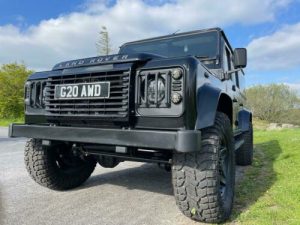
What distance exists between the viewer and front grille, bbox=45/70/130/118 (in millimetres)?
3244

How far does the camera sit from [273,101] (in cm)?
3122

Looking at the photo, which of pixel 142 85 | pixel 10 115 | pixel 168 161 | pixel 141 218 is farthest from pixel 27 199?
pixel 10 115

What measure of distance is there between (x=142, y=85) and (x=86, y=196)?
1.88 m

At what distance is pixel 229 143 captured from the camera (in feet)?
12.6

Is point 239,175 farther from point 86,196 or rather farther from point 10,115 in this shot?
point 10,115

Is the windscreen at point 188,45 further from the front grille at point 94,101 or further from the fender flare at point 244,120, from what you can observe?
the fender flare at point 244,120

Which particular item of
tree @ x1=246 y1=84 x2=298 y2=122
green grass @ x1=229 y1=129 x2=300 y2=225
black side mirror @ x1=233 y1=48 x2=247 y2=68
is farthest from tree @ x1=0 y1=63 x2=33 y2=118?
black side mirror @ x1=233 y1=48 x2=247 y2=68

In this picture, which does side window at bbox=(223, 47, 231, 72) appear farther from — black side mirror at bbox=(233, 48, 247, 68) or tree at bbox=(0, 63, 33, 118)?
tree at bbox=(0, 63, 33, 118)

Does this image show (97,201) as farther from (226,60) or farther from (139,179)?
(226,60)

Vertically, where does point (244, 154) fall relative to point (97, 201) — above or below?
above

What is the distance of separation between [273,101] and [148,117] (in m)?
30.2

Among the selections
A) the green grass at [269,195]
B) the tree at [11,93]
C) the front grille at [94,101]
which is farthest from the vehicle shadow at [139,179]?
the tree at [11,93]

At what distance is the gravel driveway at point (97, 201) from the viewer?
137 inches

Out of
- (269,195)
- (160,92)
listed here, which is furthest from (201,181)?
(269,195)
